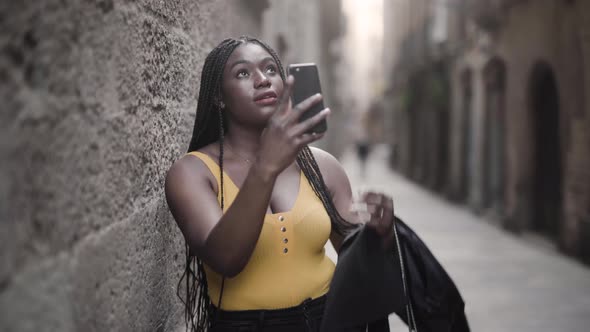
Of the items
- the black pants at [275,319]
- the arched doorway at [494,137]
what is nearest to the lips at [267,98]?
the black pants at [275,319]

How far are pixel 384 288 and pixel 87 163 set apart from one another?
3.19 ft

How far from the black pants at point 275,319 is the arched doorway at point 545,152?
901cm

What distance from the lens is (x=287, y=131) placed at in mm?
1714

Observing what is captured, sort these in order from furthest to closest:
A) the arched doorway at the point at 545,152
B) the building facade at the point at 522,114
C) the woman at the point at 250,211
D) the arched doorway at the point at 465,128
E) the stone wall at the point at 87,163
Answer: the arched doorway at the point at 465,128, the arched doorway at the point at 545,152, the building facade at the point at 522,114, the woman at the point at 250,211, the stone wall at the point at 87,163

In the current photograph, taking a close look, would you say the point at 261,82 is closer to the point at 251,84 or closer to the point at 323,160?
the point at 251,84

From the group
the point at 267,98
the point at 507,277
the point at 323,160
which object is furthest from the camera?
the point at 507,277

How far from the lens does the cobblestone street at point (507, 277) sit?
19.1 ft

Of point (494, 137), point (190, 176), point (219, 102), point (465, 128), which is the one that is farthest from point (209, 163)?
point (465, 128)

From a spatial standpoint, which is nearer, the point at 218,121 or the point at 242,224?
the point at 242,224

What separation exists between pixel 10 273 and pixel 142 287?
944 millimetres

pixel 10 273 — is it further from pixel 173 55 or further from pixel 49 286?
pixel 173 55

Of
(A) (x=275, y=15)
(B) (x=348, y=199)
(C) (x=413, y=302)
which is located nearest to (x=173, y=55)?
(B) (x=348, y=199)

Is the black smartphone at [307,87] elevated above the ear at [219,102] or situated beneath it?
elevated above

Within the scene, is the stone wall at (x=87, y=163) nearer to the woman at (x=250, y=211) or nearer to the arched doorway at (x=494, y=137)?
the woman at (x=250, y=211)
